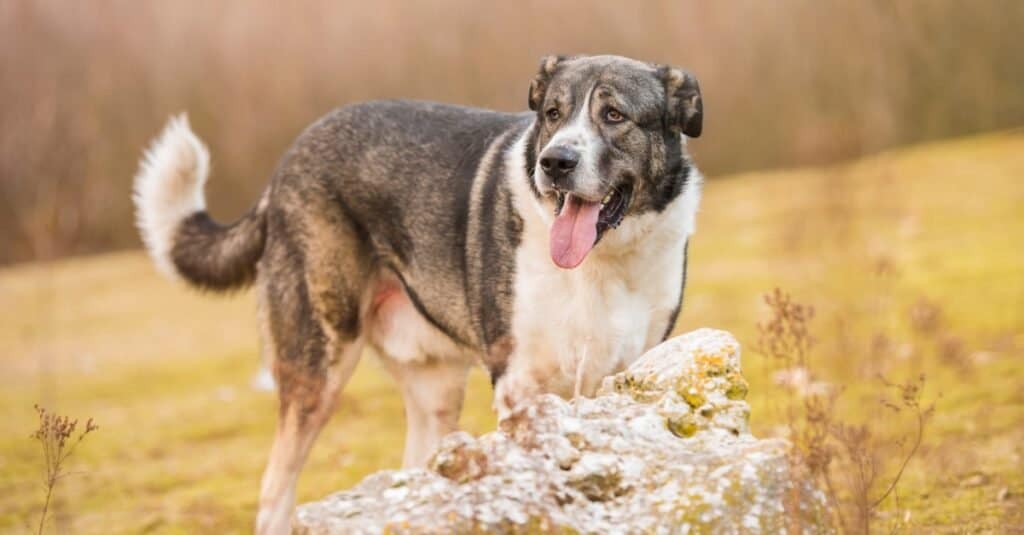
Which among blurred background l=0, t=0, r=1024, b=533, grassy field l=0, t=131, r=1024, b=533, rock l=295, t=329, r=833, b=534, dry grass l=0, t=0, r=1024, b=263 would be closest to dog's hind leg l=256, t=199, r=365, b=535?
grassy field l=0, t=131, r=1024, b=533

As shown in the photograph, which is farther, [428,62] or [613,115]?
[428,62]

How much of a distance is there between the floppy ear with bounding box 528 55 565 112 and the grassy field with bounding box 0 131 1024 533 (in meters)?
0.91

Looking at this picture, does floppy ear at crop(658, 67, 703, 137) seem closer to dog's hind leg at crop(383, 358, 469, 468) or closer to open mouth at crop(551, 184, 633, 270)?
open mouth at crop(551, 184, 633, 270)

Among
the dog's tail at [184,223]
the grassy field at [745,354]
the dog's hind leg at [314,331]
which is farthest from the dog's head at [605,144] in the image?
the dog's tail at [184,223]

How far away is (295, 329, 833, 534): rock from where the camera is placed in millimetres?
2414

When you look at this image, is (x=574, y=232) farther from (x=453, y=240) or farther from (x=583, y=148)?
(x=453, y=240)

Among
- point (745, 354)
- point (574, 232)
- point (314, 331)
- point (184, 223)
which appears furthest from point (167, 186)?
point (745, 354)

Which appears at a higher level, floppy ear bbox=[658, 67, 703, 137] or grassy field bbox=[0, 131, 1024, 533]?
floppy ear bbox=[658, 67, 703, 137]

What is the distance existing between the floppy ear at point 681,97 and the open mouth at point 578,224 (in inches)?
15.1

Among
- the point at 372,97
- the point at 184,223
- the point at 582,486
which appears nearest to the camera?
the point at 582,486

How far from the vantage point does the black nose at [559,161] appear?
11.7ft

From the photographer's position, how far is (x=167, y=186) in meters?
5.04

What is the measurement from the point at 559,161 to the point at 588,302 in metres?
0.54

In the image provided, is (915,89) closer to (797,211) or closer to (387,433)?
(387,433)
